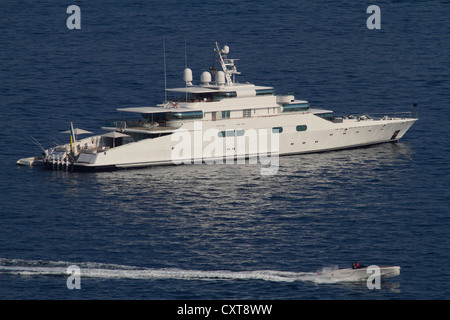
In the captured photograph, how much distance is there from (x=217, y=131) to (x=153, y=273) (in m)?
38.4

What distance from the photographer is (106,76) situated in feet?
451

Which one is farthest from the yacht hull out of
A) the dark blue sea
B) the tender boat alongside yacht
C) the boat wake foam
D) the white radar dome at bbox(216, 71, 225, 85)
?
the boat wake foam

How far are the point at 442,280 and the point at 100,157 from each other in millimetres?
42210

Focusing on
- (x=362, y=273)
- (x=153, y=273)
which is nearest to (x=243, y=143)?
(x=153, y=273)

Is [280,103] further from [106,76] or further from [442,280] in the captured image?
[442,280]

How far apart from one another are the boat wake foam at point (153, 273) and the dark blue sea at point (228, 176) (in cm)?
14

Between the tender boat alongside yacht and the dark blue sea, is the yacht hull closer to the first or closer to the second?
the tender boat alongside yacht

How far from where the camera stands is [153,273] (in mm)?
65812

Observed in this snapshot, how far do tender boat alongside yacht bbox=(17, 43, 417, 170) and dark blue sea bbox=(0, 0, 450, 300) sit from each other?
196 centimetres

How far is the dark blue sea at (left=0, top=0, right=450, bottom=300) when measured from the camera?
66.2 metres

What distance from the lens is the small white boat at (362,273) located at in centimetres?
6525

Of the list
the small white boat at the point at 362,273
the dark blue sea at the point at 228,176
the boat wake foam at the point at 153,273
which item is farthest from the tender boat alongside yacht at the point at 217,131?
the small white boat at the point at 362,273

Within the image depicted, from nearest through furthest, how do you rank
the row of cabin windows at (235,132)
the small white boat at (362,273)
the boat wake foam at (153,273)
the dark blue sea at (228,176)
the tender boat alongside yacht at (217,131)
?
the small white boat at (362,273), the boat wake foam at (153,273), the dark blue sea at (228,176), the tender boat alongside yacht at (217,131), the row of cabin windows at (235,132)

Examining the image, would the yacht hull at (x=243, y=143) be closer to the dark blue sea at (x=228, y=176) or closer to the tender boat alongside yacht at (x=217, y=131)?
the tender boat alongside yacht at (x=217, y=131)
